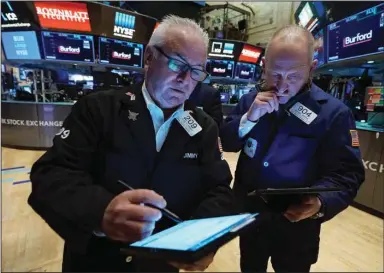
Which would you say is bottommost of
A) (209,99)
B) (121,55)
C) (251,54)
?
(209,99)

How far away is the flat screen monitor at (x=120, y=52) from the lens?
4719mm

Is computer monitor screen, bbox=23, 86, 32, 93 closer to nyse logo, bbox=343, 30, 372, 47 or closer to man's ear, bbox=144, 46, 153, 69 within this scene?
man's ear, bbox=144, 46, 153, 69

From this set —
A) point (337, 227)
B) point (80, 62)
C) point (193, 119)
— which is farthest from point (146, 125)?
point (80, 62)

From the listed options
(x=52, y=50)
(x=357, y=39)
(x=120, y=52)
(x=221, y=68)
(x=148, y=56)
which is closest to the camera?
(x=148, y=56)

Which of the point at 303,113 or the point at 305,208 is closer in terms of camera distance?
the point at 305,208

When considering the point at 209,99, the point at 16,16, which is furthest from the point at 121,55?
the point at 209,99

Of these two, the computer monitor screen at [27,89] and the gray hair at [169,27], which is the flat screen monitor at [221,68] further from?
the computer monitor screen at [27,89]

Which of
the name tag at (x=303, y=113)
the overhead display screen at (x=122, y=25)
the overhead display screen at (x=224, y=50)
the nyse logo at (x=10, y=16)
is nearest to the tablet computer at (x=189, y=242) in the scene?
the name tag at (x=303, y=113)

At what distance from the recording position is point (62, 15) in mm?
4219

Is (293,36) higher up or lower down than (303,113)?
higher up

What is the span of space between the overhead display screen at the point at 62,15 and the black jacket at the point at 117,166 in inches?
179

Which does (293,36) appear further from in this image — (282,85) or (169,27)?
(169,27)

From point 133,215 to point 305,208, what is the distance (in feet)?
1.77

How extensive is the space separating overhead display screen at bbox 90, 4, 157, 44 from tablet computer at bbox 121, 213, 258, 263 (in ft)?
16.7
